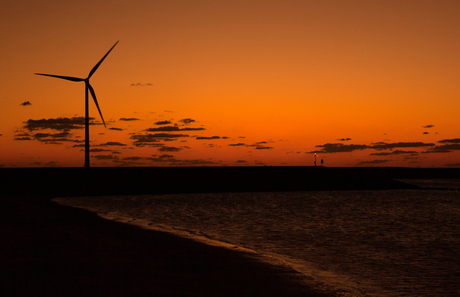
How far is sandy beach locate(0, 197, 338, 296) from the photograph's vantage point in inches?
Answer: 518

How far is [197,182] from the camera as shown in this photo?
98750mm

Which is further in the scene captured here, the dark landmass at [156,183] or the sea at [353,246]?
the dark landmass at [156,183]

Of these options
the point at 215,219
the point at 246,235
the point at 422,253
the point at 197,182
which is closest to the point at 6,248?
the point at 246,235

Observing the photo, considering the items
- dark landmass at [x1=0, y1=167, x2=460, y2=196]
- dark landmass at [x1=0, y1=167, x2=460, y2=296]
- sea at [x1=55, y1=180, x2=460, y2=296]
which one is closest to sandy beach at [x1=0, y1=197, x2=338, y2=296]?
dark landmass at [x1=0, y1=167, x2=460, y2=296]

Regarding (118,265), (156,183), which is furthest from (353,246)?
(156,183)

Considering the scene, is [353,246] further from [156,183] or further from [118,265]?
[156,183]

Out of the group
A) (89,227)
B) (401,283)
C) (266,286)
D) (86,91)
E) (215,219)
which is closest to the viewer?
(266,286)

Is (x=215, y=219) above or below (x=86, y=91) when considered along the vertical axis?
below

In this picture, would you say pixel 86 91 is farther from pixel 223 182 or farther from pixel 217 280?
pixel 217 280

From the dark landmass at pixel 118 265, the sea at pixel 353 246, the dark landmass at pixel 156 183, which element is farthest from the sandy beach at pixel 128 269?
the dark landmass at pixel 156 183

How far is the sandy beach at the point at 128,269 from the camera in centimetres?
1316

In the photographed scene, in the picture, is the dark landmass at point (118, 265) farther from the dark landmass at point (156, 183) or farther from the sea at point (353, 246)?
the dark landmass at point (156, 183)

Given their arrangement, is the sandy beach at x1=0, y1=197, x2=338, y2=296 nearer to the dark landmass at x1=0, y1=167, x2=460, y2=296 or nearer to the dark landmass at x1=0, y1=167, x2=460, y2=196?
the dark landmass at x1=0, y1=167, x2=460, y2=296

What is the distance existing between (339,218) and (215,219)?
991 centimetres
